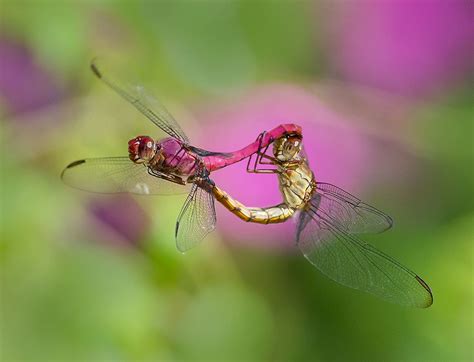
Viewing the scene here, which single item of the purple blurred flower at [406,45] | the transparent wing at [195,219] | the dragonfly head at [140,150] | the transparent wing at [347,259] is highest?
the purple blurred flower at [406,45]

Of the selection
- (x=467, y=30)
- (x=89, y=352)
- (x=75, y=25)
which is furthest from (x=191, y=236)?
(x=467, y=30)

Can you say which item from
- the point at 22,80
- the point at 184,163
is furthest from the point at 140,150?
the point at 22,80

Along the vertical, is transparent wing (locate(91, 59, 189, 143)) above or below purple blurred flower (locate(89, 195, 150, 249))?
above

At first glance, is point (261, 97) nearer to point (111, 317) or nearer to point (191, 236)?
point (111, 317)

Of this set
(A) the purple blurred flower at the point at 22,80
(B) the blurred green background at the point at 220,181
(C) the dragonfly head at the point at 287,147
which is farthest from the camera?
(A) the purple blurred flower at the point at 22,80

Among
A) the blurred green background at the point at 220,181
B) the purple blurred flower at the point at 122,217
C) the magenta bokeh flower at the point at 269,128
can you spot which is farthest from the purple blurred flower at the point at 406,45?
the purple blurred flower at the point at 122,217

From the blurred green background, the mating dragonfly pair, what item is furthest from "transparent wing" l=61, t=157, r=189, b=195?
the blurred green background

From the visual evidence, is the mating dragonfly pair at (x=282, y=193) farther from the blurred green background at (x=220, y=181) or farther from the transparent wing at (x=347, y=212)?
the blurred green background at (x=220, y=181)

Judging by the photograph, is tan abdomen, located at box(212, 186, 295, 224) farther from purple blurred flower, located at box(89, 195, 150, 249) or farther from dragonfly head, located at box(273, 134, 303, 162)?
purple blurred flower, located at box(89, 195, 150, 249)
